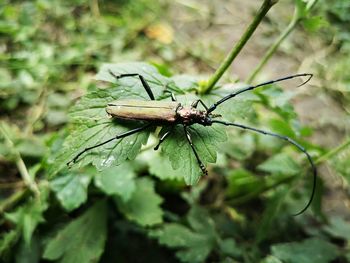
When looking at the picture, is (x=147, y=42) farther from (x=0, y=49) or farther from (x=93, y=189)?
(x=93, y=189)

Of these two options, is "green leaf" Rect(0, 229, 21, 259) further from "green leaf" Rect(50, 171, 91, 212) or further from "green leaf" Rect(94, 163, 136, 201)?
"green leaf" Rect(94, 163, 136, 201)

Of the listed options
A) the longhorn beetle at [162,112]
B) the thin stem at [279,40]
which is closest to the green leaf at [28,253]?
the longhorn beetle at [162,112]

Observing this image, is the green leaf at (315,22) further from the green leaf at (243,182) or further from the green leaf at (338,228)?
the green leaf at (338,228)

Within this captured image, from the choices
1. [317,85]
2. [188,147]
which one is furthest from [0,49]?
[317,85]

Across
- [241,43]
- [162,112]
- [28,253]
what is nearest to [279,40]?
[241,43]

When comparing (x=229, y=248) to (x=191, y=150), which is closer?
(x=191, y=150)

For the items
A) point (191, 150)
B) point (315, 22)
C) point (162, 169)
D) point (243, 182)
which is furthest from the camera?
point (243, 182)

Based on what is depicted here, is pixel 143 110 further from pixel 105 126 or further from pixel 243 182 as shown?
pixel 243 182
